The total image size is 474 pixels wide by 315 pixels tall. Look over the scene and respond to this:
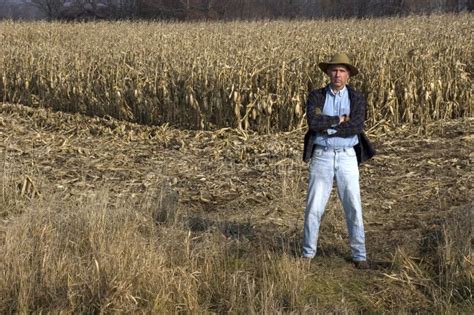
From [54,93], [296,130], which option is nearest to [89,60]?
[54,93]

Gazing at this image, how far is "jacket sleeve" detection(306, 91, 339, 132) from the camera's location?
4.63 meters

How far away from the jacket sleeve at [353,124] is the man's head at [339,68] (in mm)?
197

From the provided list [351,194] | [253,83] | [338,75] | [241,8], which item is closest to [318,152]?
[351,194]

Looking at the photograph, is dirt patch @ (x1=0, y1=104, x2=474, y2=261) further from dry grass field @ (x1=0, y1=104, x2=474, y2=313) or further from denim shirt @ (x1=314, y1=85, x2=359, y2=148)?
denim shirt @ (x1=314, y1=85, x2=359, y2=148)

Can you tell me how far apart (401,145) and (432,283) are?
4.46m

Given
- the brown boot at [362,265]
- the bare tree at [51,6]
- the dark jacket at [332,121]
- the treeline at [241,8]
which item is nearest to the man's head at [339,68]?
the dark jacket at [332,121]

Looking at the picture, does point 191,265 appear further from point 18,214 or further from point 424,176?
point 424,176

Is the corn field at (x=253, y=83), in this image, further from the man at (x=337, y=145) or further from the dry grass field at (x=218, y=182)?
the man at (x=337, y=145)

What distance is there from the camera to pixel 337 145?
4734 millimetres

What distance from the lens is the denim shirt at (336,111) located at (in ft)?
15.5

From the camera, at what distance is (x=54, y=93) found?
12812 millimetres

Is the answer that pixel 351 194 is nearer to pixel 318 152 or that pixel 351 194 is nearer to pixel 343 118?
pixel 318 152

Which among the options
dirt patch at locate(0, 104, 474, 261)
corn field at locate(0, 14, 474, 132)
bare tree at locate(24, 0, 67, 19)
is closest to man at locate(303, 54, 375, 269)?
dirt patch at locate(0, 104, 474, 261)

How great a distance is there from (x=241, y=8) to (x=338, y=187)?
45812mm
